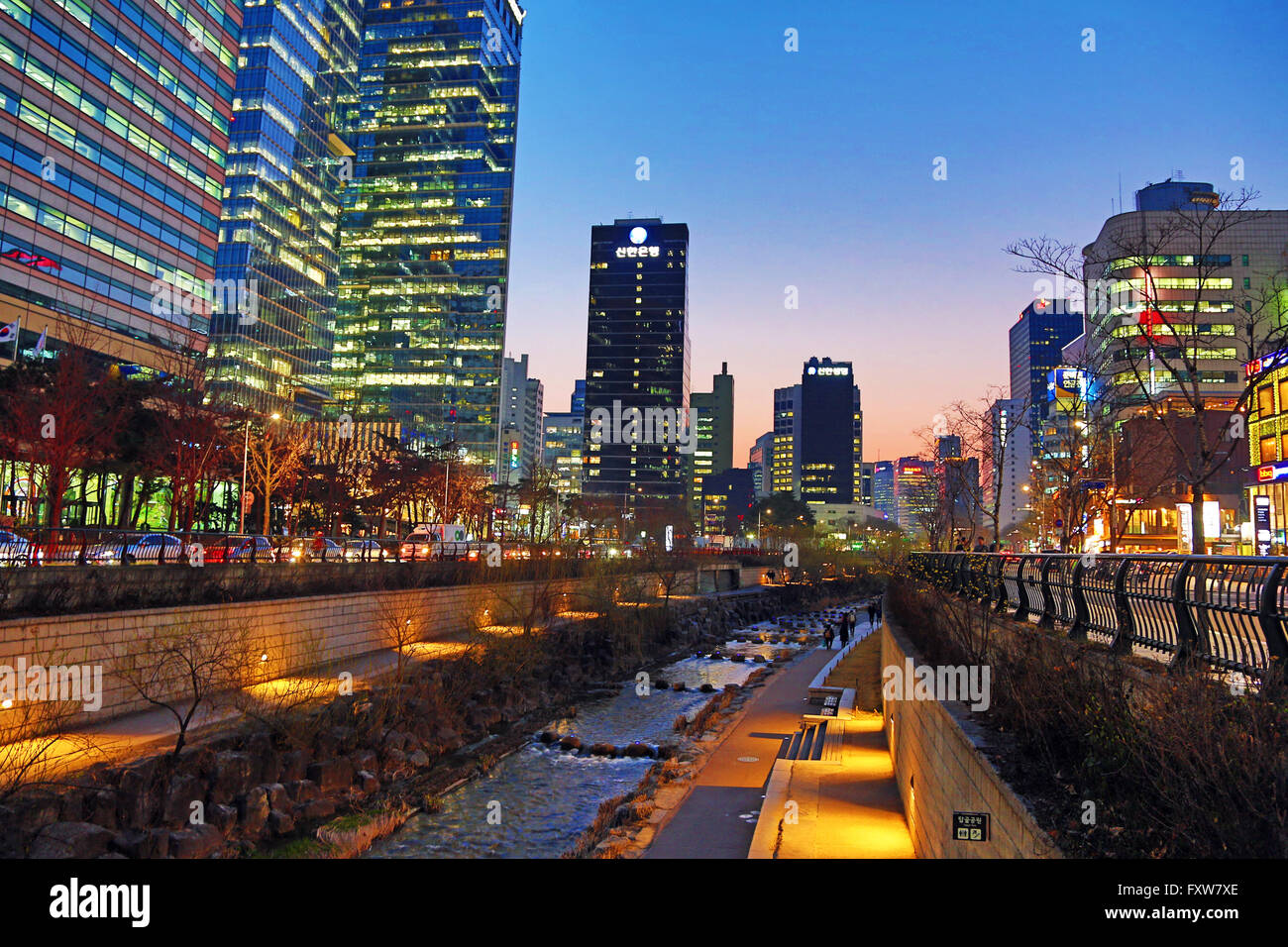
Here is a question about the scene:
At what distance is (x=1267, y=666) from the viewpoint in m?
5.94

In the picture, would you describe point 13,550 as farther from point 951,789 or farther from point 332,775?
point 951,789

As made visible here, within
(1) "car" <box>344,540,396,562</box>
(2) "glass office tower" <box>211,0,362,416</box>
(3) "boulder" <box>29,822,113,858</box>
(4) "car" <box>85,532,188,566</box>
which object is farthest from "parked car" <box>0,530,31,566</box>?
(2) "glass office tower" <box>211,0,362,416</box>

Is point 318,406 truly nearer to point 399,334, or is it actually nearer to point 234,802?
point 399,334

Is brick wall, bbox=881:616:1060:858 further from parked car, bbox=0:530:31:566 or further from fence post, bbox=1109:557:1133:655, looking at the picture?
parked car, bbox=0:530:31:566

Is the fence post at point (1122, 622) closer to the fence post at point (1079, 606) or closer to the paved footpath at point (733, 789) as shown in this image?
the fence post at point (1079, 606)

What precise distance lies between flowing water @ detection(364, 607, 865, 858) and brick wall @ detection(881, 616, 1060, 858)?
24.5 ft

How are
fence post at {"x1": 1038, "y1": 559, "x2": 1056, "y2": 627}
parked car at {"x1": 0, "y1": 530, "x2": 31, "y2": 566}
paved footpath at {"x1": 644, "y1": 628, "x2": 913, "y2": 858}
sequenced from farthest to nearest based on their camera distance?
parked car at {"x1": 0, "y1": 530, "x2": 31, "y2": 566} → paved footpath at {"x1": 644, "y1": 628, "x2": 913, "y2": 858} → fence post at {"x1": 1038, "y1": 559, "x2": 1056, "y2": 627}

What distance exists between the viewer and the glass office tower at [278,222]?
4727 inches

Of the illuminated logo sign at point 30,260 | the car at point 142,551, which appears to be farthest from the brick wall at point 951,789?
the illuminated logo sign at point 30,260

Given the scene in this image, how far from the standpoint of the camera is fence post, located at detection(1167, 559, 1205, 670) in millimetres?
7477

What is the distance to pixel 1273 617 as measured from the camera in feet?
20.2
